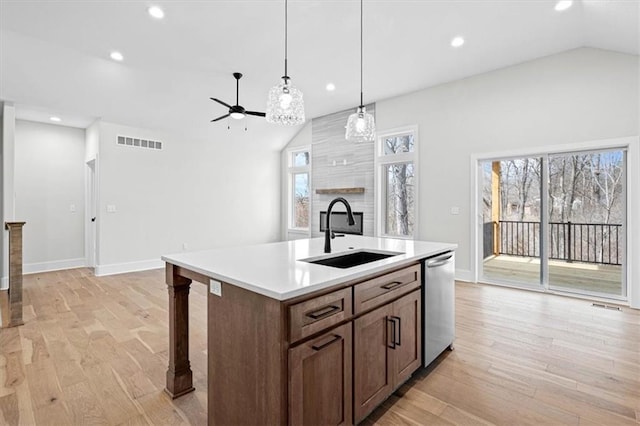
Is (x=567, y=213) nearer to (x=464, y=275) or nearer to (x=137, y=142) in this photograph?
(x=464, y=275)

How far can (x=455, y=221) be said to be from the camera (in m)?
5.12

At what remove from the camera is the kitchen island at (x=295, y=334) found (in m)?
1.28

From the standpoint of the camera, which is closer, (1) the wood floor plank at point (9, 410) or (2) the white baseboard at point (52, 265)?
(1) the wood floor plank at point (9, 410)

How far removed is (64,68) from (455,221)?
625 cm

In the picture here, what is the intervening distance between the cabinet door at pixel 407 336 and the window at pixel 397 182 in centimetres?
369

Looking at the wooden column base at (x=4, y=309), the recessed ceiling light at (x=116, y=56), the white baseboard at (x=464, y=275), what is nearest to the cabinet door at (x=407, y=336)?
the white baseboard at (x=464, y=275)

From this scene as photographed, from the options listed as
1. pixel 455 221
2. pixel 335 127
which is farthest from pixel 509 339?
pixel 335 127

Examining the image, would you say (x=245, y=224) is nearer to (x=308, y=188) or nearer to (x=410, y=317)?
(x=308, y=188)

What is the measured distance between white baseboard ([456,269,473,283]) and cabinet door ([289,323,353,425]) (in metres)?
4.06

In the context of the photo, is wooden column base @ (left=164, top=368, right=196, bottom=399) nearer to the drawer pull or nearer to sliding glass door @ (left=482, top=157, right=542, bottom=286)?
the drawer pull

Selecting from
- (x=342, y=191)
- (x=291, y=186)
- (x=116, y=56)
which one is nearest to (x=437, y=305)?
(x=342, y=191)

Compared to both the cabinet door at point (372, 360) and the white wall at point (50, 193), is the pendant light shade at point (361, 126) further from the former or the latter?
the white wall at point (50, 193)

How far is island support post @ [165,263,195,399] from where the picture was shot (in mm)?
1947

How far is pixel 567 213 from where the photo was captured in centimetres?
432
